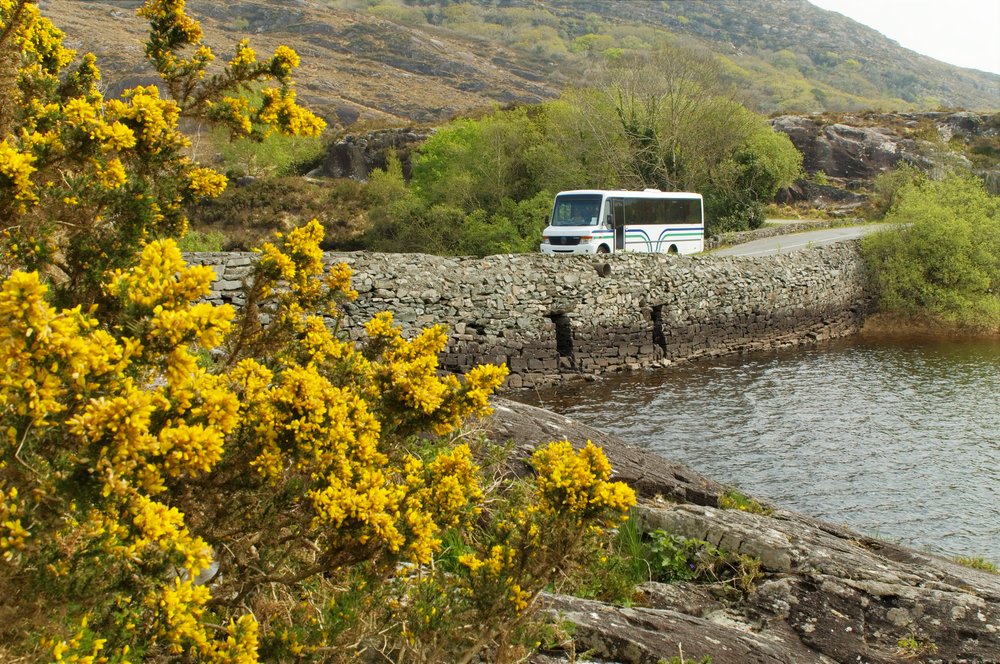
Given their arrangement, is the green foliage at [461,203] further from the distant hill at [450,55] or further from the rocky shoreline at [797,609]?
the rocky shoreline at [797,609]

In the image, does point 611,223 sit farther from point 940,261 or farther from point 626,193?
point 940,261

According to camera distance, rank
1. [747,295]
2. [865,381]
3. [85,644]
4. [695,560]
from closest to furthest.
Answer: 1. [85,644]
2. [695,560]
3. [865,381]
4. [747,295]

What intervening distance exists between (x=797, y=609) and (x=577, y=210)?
24345mm

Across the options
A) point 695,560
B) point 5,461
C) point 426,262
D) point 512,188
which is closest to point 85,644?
point 5,461

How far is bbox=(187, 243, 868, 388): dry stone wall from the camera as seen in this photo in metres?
20.4

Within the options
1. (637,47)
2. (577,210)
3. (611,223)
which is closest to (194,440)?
(611,223)

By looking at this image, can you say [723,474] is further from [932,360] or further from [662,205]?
[662,205]

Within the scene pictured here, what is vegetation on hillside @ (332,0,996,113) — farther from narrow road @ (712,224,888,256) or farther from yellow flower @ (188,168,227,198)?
yellow flower @ (188,168,227,198)

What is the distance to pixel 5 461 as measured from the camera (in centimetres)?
248

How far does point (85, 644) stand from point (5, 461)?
5.11ft

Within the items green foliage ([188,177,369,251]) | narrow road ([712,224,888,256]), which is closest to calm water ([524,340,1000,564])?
narrow road ([712,224,888,256])

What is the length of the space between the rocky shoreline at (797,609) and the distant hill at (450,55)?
146ft

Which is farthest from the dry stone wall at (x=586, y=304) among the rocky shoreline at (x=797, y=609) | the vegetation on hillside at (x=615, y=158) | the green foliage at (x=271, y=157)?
the green foliage at (x=271, y=157)

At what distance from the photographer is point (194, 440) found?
2.57m
